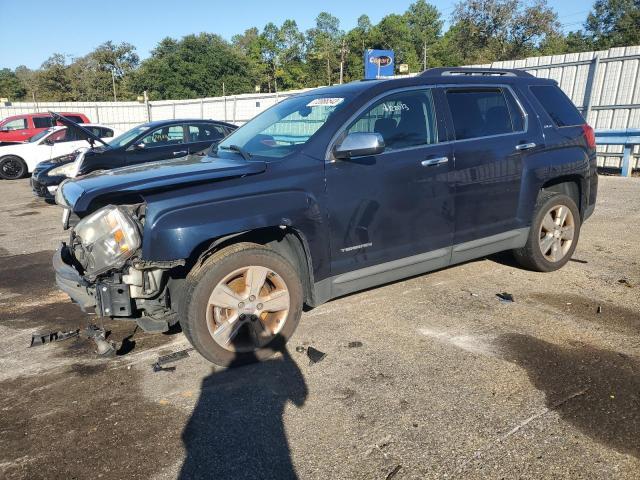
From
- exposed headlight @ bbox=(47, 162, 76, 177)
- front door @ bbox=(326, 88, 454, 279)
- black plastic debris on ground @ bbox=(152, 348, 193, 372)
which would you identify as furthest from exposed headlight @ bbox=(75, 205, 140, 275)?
exposed headlight @ bbox=(47, 162, 76, 177)

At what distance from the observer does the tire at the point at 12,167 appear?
14.8 metres

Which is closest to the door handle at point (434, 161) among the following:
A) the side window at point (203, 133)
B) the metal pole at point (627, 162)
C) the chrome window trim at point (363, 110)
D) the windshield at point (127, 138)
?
the chrome window trim at point (363, 110)

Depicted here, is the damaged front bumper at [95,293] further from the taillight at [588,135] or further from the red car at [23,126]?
the red car at [23,126]

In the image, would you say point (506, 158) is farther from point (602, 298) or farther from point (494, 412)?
point (494, 412)

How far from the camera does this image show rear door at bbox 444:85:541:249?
4125 millimetres

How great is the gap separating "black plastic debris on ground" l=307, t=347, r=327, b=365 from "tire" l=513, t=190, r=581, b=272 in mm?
2563

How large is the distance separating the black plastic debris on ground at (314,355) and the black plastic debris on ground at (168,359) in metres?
0.88

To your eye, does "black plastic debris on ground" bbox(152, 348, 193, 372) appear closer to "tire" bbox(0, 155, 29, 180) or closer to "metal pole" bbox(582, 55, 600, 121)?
"metal pole" bbox(582, 55, 600, 121)

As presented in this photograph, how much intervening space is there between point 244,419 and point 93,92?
82.3 m

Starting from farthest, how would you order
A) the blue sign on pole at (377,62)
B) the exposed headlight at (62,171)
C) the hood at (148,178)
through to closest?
the blue sign on pole at (377,62), the exposed headlight at (62,171), the hood at (148,178)

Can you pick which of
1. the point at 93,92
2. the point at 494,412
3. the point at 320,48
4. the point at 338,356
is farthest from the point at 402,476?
the point at 320,48

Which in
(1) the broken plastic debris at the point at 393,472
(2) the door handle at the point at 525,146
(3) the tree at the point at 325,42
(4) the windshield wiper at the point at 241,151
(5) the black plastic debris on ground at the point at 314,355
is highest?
(3) the tree at the point at 325,42

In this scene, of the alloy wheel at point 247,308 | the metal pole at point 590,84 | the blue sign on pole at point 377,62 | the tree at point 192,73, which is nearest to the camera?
the alloy wheel at point 247,308

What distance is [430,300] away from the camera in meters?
4.41
